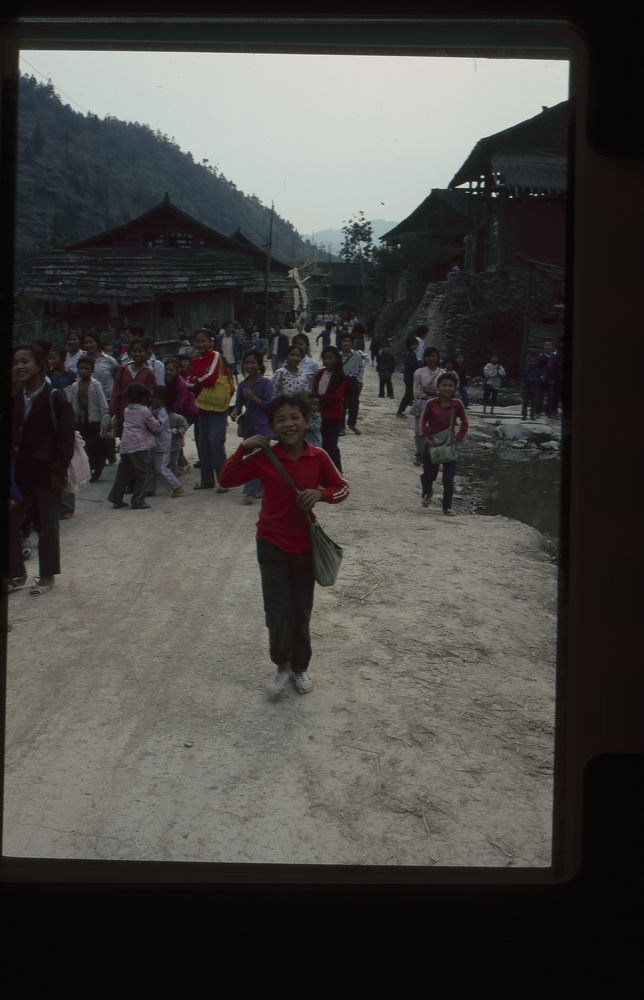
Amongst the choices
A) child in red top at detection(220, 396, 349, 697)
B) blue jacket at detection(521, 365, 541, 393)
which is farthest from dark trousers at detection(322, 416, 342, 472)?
blue jacket at detection(521, 365, 541, 393)

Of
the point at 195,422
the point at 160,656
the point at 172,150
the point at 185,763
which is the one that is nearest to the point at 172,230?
the point at 195,422

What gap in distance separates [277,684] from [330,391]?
4.13 meters

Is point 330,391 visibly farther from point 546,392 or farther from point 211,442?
point 546,392

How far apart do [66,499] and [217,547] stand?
1.61 m

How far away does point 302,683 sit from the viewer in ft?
11.6

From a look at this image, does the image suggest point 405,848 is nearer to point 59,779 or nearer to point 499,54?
point 59,779

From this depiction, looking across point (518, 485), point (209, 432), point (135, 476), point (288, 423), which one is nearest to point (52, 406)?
point (288, 423)

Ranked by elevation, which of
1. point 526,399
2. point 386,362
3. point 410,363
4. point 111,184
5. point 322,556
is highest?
point 111,184

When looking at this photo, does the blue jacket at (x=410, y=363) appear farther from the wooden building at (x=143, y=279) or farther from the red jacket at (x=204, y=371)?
the red jacket at (x=204, y=371)

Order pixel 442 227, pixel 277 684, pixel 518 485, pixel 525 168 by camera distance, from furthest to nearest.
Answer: pixel 442 227, pixel 518 485, pixel 525 168, pixel 277 684

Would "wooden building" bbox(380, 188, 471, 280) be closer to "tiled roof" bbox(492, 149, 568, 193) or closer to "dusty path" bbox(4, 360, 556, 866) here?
"tiled roof" bbox(492, 149, 568, 193)

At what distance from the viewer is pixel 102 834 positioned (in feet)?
8.18

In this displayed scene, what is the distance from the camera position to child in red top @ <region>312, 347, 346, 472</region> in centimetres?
695

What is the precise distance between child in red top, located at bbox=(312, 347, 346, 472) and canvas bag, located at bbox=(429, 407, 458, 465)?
116 cm
